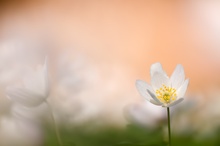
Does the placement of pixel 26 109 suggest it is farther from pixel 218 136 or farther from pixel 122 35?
pixel 122 35

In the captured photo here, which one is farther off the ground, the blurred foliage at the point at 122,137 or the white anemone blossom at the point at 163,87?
the white anemone blossom at the point at 163,87

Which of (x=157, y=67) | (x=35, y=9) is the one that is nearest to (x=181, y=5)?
(x=35, y=9)

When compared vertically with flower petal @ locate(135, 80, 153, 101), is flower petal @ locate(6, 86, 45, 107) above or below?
below

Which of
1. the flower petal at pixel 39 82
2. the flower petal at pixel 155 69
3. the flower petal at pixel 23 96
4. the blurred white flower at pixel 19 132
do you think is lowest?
the blurred white flower at pixel 19 132

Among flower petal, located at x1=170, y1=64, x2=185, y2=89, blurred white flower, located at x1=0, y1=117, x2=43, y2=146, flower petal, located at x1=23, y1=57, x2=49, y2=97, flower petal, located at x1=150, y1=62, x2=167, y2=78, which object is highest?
flower petal, located at x1=150, y1=62, x2=167, y2=78

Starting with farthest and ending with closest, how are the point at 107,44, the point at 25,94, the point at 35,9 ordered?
the point at 35,9, the point at 107,44, the point at 25,94
